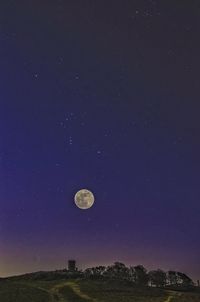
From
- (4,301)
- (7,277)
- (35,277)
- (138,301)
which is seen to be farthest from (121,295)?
(7,277)

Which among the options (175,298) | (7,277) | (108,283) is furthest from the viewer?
(7,277)

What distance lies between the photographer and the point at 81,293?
97.2 m

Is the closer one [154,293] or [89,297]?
[89,297]

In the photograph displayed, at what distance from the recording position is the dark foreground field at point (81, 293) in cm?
9200

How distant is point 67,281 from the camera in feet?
391

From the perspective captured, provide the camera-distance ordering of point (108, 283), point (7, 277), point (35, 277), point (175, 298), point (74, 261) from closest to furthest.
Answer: point (175, 298)
point (108, 283)
point (35, 277)
point (7, 277)
point (74, 261)

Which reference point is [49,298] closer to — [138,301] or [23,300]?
[23,300]

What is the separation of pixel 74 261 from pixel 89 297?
8588 centimetres

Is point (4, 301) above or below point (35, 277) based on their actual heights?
below

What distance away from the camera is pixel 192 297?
102 metres

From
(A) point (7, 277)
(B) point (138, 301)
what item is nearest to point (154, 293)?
(B) point (138, 301)

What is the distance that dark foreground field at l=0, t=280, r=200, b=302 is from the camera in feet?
302

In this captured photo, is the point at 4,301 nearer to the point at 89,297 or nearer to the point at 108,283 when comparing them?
the point at 89,297

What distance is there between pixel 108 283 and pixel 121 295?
20553 mm
